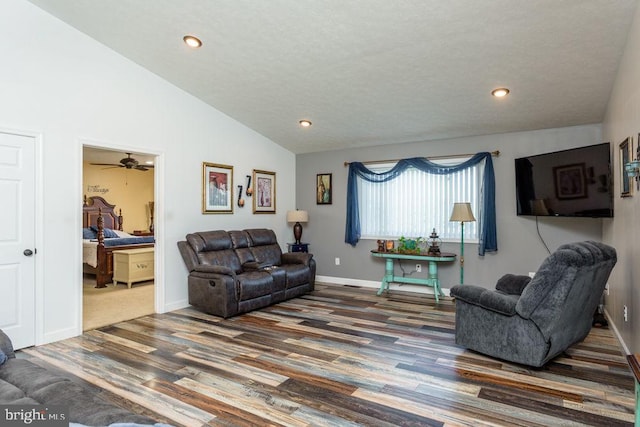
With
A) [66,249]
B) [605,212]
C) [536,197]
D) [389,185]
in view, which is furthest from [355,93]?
[66,249]

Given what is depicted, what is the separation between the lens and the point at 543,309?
9.39 ft

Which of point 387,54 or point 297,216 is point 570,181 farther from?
point 297,216

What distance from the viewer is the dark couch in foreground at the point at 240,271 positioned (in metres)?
4.49

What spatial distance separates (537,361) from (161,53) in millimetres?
4620

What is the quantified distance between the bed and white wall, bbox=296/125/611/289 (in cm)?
337

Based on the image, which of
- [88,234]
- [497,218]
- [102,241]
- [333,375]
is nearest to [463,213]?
[497,218]

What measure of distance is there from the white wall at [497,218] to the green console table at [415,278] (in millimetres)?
259

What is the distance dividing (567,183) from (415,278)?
2421 millimetres

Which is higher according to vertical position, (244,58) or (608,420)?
(244,58)

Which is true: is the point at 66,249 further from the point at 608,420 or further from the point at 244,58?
the point at 608,420

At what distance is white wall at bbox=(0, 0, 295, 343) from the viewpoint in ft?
Result: 11.7

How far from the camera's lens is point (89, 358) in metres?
3.26

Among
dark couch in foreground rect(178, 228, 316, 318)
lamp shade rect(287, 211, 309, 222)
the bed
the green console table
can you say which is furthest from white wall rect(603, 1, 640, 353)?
the bed

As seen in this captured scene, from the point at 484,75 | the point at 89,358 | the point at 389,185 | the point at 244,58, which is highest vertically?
the point at 244,58
